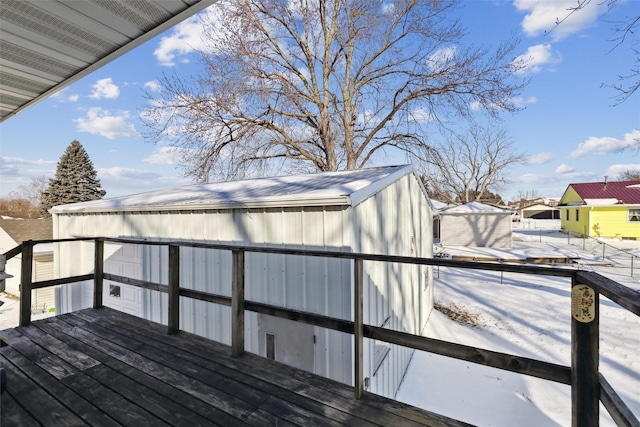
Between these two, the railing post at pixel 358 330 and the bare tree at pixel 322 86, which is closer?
the railing post at pixel 358 330

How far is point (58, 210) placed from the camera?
772 cm

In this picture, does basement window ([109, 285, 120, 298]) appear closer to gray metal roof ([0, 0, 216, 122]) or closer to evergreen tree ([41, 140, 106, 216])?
gray metal roof ([0, 0, 216, 122])

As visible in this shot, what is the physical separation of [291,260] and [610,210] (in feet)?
89.7

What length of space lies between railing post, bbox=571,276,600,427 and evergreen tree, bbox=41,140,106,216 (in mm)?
39602

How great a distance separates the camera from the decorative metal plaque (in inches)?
52.1

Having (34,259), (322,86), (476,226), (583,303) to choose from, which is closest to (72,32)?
(583,303)

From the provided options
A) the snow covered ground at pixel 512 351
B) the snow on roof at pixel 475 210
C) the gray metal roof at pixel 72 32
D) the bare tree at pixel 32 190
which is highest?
the bare tree at pixel 32 190

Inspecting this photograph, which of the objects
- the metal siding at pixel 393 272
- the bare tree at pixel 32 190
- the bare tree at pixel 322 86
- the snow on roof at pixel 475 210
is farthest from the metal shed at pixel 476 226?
the bare tree at pixel 32 190

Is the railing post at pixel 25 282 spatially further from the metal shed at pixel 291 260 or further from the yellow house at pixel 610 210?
the yellow house at pixel 610 210

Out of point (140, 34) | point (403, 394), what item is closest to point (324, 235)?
point (140, 34)

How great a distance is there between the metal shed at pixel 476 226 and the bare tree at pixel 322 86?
369 inches

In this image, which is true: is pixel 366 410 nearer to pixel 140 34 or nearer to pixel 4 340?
pixel 140 34

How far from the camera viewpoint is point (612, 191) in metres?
23.3

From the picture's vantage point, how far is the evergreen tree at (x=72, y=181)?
31.6 meters
